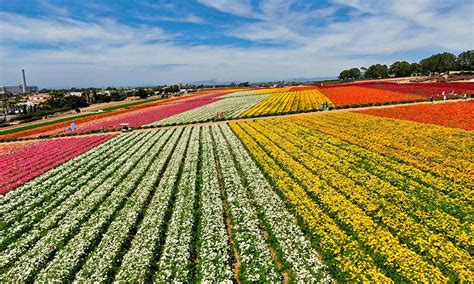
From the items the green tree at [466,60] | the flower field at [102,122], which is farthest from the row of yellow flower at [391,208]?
the green tree at [466,60]

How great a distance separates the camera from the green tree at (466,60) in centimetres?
14724

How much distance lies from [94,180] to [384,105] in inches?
2042

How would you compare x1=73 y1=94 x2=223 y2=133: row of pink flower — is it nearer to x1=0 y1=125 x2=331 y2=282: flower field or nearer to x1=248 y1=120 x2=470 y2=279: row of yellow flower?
x1=0 y1=125 x2=331 y2=282: flower field

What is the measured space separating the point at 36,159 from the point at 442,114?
5110 centimetres

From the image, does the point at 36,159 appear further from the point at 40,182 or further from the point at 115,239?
the point at 115,239

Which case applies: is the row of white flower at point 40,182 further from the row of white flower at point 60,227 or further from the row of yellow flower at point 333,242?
the row of yellow flower at point 333,242

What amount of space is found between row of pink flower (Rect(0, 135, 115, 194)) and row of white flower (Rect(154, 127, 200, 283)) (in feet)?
51.9

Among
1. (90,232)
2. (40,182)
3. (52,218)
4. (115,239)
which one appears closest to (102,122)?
(40,182)

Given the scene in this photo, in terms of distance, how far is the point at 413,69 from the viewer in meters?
178

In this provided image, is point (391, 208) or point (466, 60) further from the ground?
point (466, 60)

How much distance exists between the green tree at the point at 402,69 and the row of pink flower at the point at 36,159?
182691 millimetres

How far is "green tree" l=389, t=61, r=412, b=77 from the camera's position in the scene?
584ft

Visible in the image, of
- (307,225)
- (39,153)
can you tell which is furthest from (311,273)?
(39,153)

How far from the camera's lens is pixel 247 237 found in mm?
14625
